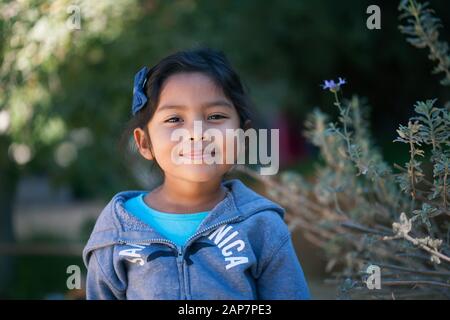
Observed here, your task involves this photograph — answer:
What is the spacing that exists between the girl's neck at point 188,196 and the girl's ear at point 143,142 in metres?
0.14

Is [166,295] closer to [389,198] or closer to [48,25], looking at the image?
[389,198]

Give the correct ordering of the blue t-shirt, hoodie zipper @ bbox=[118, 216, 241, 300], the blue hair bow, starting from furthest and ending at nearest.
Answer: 1. the blue hair bow
2. the blue t-shirt
3. hoodie zipper @ bbox=[118, 216, 241, 300]

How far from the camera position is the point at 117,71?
5539mm

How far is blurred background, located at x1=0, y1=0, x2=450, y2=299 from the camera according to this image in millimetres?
4484

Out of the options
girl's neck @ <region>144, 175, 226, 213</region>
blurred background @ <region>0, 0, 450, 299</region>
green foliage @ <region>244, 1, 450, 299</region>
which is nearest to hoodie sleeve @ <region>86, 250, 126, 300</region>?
girl's neck @ <region>144, 175, 226, 213</region>

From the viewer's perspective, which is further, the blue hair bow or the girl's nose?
the blue hair bow

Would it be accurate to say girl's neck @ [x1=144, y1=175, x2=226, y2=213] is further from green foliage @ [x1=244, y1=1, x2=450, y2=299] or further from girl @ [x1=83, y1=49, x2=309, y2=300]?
green foliage @ [x1=244, y1=1, x2=450, y2=299]

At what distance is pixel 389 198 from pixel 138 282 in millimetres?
1221

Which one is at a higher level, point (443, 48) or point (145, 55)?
point (145, 55)

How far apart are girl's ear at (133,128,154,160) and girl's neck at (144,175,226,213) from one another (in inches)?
5.5

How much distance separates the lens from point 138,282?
2.12 metres

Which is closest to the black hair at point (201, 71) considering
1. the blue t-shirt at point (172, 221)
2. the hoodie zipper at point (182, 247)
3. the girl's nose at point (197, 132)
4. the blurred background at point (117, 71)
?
the girl's nose at point (197, 132)

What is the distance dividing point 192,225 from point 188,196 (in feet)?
0.34
